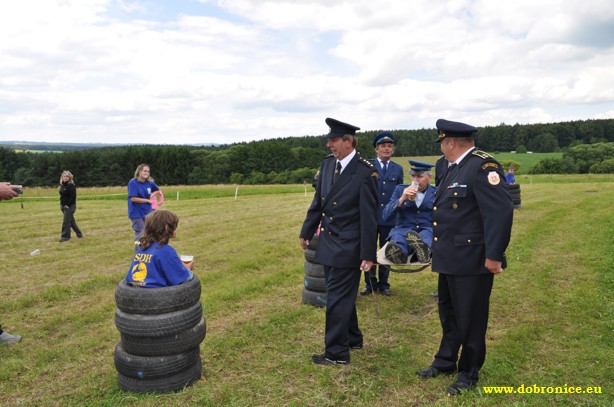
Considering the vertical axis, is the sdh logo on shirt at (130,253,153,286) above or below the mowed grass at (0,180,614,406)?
above

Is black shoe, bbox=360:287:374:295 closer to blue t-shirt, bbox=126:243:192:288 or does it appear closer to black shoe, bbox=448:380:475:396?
black shoe, bbox=448:380:475:396

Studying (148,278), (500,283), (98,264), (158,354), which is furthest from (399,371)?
(98,264)

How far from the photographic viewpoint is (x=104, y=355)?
18.0 feet

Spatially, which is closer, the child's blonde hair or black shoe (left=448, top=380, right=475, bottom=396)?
black shoe (left=448, top=380, right=475, bottom=396)

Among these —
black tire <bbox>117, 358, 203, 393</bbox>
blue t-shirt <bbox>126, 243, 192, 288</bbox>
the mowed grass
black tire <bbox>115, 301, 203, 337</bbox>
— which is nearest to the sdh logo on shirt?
blue t-shirt <bbox>126, 243, 192, 288</bbox>

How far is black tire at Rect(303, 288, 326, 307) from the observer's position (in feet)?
22.6

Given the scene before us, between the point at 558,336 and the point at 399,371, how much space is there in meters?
2.48

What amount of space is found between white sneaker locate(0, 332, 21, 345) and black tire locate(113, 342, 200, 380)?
8.45 ft

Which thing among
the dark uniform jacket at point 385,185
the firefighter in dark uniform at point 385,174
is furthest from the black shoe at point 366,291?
the dark uniform jacket at point 385,185

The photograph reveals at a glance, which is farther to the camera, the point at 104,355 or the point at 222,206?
the point at 222,206

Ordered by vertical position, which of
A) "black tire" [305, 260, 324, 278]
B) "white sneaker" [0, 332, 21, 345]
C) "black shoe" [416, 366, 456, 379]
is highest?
"black tire" [305, 260, 324, 278]

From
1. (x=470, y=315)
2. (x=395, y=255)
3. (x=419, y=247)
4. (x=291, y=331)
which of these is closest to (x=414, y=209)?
(x=419, y=247)

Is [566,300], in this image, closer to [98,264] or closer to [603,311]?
[603,311]

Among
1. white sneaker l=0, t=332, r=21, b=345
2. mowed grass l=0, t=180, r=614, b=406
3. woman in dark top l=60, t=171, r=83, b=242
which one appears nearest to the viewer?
mowed grass l=0, t=180, r=614, b=406
